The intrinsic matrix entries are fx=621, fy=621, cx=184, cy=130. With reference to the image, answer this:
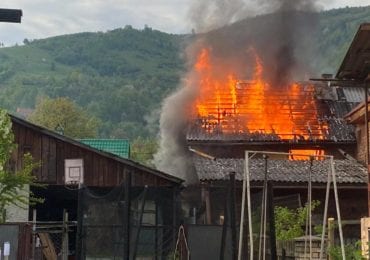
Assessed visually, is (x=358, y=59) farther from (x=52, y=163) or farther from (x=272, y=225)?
(x=52, y=163)

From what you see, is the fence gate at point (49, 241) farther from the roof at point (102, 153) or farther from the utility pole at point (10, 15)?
the utility pole at point (10, 15)

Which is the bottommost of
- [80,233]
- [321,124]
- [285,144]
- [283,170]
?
[80,233]

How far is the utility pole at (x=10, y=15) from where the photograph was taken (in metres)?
8.69

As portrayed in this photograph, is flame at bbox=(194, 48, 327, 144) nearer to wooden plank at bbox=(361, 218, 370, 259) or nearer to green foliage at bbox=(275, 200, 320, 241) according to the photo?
green foliage at bbox=(275, 200, 320, 241)

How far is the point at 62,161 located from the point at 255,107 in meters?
10.7

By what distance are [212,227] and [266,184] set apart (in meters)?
2.84

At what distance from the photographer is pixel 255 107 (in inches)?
1171

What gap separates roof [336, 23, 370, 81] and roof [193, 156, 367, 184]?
11306mm

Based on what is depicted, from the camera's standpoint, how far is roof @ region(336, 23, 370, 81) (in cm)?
947

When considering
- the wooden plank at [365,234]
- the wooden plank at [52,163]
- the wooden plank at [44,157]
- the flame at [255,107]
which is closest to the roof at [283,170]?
the flame at [255,107]

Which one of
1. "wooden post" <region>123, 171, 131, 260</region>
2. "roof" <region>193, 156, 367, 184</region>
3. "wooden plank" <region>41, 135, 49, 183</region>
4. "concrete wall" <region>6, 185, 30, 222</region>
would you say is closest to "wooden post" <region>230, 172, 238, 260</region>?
"wooden post" <region>123, 171, 131, 260</region>

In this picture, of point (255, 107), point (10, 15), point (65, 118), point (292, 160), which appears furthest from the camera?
point (65, 118)

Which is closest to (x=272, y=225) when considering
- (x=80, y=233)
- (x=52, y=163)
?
(x=80, y=233)

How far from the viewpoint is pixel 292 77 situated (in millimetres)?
33406
